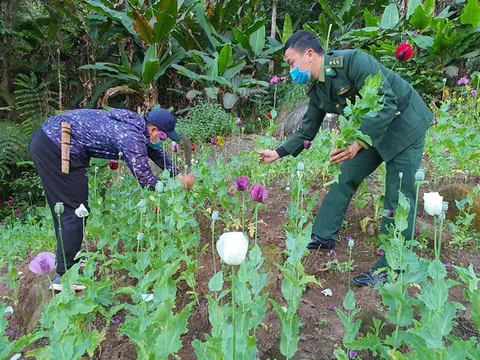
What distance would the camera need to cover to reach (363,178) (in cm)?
269

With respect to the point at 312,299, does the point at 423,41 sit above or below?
above

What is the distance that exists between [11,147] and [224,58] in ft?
13.3

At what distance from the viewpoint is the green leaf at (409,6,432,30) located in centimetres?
637

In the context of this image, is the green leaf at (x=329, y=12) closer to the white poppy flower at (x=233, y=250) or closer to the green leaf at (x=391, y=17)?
the green leaf at (x=391, y=17)

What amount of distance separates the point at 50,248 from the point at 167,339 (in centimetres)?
264

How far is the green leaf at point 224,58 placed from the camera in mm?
7109

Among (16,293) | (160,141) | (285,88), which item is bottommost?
(285,88)

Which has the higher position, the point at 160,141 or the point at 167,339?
the point at 167,339

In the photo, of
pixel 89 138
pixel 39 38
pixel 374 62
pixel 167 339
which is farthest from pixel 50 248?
pixel 39 38

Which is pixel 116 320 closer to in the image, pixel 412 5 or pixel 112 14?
pixel 112 14

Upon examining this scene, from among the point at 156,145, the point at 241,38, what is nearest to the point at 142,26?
the point at 241,38

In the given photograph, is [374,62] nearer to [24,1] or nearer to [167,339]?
[167,339]

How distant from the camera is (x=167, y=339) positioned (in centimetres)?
115

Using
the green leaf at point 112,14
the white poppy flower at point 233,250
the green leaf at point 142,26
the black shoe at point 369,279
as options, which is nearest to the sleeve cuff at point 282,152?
the black shoe at point 369,279
